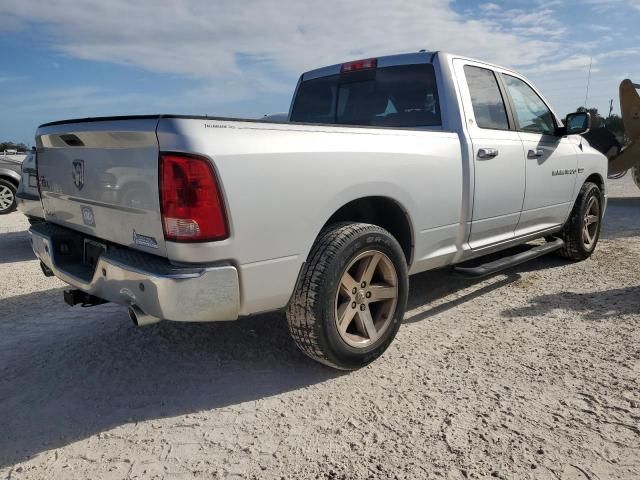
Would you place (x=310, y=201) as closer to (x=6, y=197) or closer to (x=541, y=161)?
(x=541, y=161)

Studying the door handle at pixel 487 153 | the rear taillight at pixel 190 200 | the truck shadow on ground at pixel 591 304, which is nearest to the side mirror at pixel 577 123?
→ the door handle at pixel 487 153

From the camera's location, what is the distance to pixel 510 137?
13.1 ft

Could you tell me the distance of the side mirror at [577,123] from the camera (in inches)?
181

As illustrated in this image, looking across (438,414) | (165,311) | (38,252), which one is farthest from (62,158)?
(438,414)

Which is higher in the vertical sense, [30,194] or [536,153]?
[536,153]

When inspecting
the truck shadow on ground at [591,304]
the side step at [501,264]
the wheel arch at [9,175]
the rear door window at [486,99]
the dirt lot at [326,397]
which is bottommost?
the truck shadow on ground at [591,304]

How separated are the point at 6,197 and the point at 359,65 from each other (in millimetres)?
9141

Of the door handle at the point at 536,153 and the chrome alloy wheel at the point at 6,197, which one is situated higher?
the door handle at the point at 536,153

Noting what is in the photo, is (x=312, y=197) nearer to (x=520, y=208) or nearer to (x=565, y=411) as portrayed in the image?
(x=565, y=411)

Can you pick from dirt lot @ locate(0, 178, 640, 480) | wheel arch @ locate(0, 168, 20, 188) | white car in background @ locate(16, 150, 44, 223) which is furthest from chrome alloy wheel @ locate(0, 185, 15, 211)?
white car in background @ locate(16, 150, 44, 223)

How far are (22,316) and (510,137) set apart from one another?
13.6 feet

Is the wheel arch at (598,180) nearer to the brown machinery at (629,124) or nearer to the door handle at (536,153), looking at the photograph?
the door handle at (536,153)

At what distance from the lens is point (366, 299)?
2963 mm

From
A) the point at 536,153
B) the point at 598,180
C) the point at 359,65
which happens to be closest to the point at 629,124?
the point at 598,180
